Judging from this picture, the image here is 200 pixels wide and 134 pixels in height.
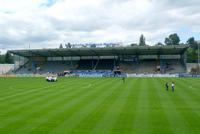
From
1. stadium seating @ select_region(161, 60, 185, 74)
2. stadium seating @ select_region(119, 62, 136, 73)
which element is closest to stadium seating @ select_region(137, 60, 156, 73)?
stadium seating @ select_region(119, 62, 136, 73)

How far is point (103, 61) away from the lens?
85.3 metres

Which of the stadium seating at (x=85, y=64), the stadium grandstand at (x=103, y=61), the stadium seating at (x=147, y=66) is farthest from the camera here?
the stadium seating at (x=85, y=64)

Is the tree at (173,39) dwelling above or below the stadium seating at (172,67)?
above

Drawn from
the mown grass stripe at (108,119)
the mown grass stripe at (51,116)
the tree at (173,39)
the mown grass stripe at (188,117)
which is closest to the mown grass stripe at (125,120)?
the mown grass stripe at (108,119)

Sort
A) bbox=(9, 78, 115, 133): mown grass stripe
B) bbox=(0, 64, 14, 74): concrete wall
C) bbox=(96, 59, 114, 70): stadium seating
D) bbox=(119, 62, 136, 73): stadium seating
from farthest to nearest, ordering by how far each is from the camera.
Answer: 1. bbox=(0, 64, 14, 74): concrete wall
2. bbox=(96, 59, 114, 70): stadium seating
3. bbox=(119, 62, 136, 73): stadium seating
4. bbox=(9, 78, 115, 133): mown grass stripe

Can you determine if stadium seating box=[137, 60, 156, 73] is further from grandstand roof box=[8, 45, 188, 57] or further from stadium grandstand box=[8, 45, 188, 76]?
grandstand roof box=[8, 45, 188, 57]

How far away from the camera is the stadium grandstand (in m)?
74.2

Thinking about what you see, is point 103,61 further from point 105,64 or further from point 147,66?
point 147,66

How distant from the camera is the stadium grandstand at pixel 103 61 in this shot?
243 ft

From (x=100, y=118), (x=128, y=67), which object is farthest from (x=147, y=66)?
(x=100, y=118)

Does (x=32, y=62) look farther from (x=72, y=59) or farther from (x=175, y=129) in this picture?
(x=175, y=129)

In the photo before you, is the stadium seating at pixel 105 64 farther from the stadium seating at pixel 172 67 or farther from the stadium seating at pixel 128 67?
the stadium seating at pixel 172 67

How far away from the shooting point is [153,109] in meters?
17.0

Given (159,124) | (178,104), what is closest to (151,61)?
(178,104)
